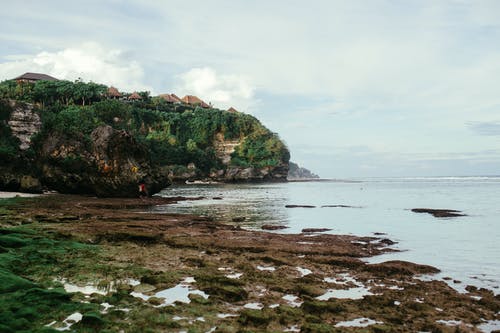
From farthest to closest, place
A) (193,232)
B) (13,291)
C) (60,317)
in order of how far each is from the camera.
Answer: (193,232) → (13,291) → (60,317)

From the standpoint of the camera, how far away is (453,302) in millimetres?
7977

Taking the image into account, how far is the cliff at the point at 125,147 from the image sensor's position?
3631cm

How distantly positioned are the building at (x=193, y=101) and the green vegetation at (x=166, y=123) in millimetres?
6344

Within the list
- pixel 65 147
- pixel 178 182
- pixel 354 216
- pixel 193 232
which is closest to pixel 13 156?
pixel 65 147

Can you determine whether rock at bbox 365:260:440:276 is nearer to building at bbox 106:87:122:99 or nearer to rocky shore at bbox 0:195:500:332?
rocky shore at bbox 0:195:500:332

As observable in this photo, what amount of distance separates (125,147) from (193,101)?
112m

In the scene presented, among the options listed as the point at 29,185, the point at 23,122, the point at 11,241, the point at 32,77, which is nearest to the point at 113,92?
the point at 32,77

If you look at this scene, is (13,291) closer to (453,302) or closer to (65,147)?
(453,302)

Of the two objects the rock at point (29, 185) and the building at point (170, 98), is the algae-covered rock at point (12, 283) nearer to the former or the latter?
the rock at point (29, 185)

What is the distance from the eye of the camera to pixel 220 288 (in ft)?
26.7

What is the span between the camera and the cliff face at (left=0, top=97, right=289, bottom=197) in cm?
3628

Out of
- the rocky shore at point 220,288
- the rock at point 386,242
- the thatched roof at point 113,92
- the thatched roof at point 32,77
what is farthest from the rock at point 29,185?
the thatched roof at point 113,92

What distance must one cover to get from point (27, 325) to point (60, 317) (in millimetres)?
517

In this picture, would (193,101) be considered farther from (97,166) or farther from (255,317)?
(255,317)
